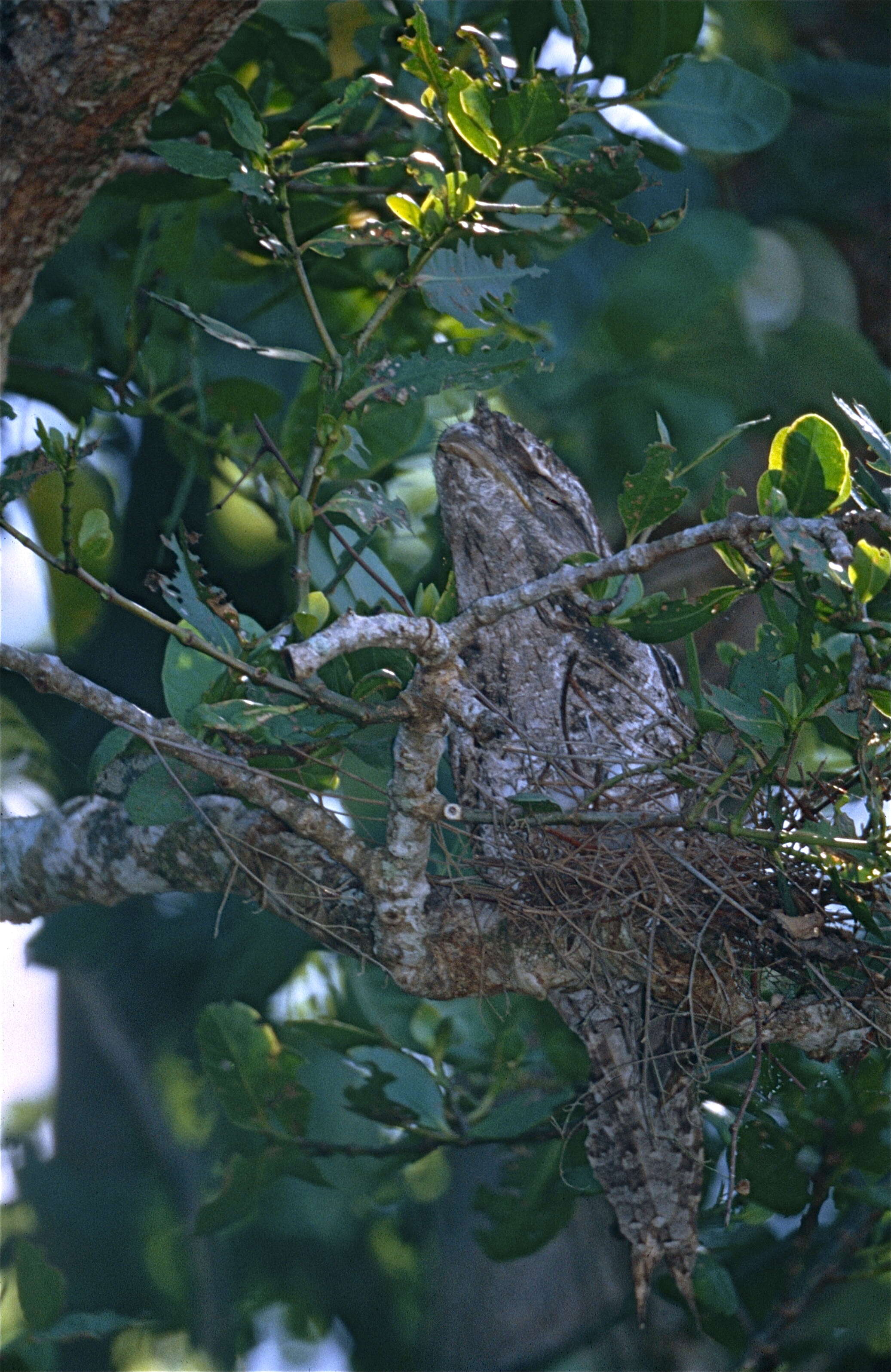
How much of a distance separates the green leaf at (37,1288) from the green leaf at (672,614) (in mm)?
1497

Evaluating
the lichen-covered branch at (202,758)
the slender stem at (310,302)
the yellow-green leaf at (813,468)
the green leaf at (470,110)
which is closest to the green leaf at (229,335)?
the slender stem at (310,302)

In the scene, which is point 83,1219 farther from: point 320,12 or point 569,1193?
point 320,12

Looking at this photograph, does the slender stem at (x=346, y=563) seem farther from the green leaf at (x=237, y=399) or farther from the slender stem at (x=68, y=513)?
the green leaf at (x=237, y=399)

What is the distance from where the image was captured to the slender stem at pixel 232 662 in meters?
0.95

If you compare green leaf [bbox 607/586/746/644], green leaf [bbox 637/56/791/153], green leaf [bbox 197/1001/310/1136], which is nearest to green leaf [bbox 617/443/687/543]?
green leaf [bbox 607/586/746/644]

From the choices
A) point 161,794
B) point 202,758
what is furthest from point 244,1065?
point 202,758

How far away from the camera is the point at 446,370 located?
116 centimetres

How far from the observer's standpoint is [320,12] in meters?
1.69

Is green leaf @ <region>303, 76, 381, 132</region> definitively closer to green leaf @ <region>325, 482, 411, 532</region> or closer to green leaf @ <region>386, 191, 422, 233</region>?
green leaf @ <region>386, 191, 422, 233</region>

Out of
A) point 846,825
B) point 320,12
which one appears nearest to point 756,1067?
point 846,825

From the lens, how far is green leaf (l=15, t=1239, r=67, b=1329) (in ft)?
5.88

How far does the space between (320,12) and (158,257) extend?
0.43 metres

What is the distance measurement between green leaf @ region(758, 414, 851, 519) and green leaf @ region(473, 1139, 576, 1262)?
44.4 inches

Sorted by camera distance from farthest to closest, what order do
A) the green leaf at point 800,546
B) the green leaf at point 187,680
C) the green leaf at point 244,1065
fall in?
1. the green leaf at point 244,1065
2. the green leaf at point 187,680
3. the green leaf at point 800,546
